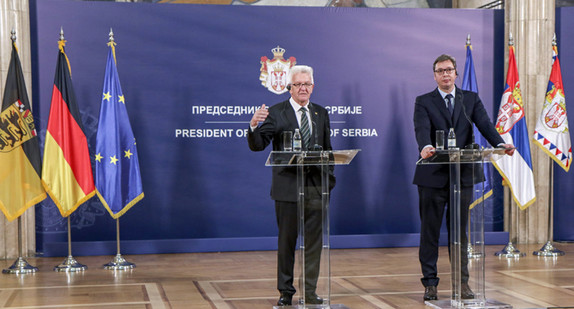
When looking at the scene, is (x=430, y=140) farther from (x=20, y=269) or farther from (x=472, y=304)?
(x=20, y=269)

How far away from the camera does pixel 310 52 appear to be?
8.74 metres

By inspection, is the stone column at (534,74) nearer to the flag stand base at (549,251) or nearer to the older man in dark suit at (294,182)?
the flag stand base at (549,251)

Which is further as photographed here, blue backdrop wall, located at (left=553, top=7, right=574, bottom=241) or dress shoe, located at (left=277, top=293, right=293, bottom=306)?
blue backdrop wall, located at (left=553, top=7, right=574, bottom=241)

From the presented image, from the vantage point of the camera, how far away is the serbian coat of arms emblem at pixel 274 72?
28.3 ft

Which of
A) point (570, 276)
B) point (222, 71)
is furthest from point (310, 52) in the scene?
point (570, 276)

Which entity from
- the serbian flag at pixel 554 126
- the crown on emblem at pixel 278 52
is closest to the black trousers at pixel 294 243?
the crown on emblem at pixel 278 52

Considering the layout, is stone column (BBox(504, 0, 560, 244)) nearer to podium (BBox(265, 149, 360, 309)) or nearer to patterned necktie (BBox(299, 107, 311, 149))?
patterned necktie (BBox(299, 107, 311, 149))

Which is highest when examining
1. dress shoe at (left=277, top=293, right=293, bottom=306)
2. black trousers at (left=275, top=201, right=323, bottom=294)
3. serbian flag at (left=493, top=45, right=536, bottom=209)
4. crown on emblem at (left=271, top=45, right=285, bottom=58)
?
crown on emblem at (left=271, top=45, right=285, bottom=58)

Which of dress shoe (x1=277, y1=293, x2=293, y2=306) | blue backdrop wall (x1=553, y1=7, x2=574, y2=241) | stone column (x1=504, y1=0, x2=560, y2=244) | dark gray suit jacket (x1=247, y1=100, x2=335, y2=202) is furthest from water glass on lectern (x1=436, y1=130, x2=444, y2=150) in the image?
blue backdrop wall (x1=553, y1=7, x2=574, y2=241)

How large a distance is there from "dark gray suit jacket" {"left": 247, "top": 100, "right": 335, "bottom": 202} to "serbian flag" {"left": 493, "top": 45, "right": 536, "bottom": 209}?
12.6 feet

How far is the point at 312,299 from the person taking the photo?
4320mm

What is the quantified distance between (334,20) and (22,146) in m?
3.94

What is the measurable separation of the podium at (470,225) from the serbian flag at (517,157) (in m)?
3.60

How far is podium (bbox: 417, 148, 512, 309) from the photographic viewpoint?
179 inches
